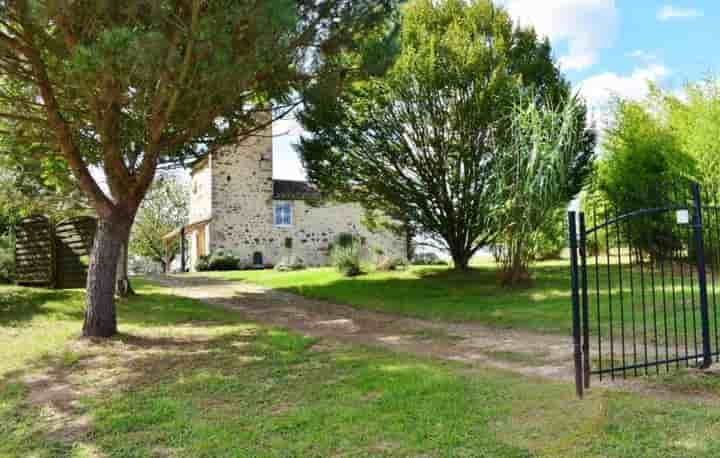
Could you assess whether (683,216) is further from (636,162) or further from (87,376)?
(636,162)

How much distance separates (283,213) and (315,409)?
77.9ft

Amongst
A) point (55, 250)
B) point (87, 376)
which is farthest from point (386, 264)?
point (87, 376)

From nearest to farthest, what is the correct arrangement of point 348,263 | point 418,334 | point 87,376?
point 87,376
point 418,334
point 348,263

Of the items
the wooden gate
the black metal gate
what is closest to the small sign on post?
the black metal gate

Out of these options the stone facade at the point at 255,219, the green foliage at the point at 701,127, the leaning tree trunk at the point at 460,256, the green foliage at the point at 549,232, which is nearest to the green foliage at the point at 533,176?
the green foliage at the point at 549,232

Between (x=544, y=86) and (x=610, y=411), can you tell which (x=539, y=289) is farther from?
(x=610, y=411)

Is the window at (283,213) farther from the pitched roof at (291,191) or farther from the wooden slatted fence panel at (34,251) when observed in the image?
the wooden slatted fence panel at (34,251)

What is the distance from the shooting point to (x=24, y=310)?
1086 cm

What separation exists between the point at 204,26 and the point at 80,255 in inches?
326

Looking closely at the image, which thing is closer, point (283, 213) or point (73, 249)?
point (73, 249)

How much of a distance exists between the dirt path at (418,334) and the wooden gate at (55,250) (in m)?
3.03

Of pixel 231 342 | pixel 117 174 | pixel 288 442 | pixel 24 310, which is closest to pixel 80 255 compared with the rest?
pixel 24 310

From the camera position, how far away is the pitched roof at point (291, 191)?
2792 centimetres

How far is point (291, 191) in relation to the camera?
94.0 feet
